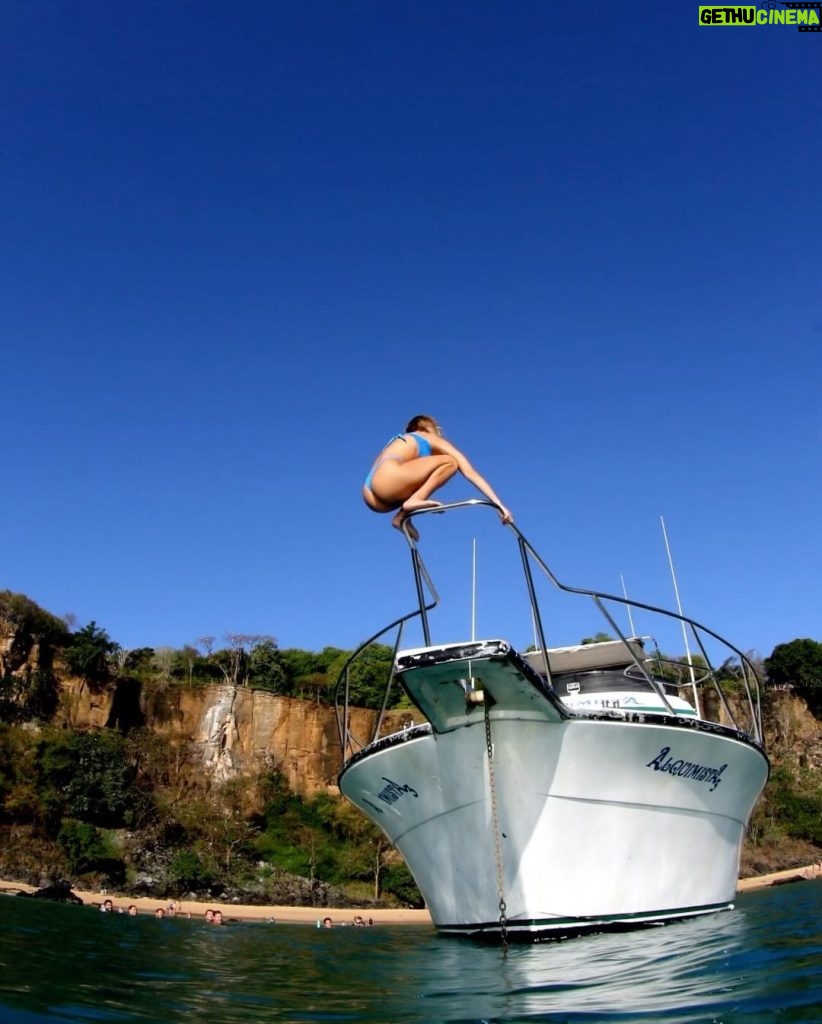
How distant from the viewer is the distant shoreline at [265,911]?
86.9 feet

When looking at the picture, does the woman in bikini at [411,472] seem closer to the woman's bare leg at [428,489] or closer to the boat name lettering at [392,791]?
the woman's bare leg at [428,489]

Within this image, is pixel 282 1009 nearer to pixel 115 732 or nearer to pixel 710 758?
pixel 710 758

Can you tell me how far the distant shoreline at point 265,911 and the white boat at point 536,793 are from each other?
69.4 ft

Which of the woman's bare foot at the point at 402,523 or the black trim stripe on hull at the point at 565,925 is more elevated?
the woman's bare foot at the point at 402,523

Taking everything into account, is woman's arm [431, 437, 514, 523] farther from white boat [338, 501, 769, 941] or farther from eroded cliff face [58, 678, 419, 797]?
eroded cliff face [58, 678, 419, 797]

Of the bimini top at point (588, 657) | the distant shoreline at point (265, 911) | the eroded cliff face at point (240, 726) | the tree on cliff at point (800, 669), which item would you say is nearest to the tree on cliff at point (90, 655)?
the eroded cliff face at point (240, 726)

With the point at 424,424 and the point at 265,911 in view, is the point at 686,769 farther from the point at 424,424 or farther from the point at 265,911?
the point at 265,911

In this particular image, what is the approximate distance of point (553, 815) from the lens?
20.1ft

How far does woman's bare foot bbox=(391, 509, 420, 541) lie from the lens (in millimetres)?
5320

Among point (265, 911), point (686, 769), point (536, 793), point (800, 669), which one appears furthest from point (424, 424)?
point (800, 669)

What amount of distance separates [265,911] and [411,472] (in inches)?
1159

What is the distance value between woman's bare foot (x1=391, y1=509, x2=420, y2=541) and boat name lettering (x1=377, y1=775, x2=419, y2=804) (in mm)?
2374

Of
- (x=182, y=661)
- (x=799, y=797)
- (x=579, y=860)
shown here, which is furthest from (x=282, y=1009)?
(x=799, y=797)

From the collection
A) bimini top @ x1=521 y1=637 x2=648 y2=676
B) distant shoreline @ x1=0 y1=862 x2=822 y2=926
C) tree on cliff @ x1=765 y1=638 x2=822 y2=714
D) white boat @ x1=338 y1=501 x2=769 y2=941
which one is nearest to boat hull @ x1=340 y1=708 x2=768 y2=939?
white boat @ x1=338 y1=501 x2=769 y2=941
